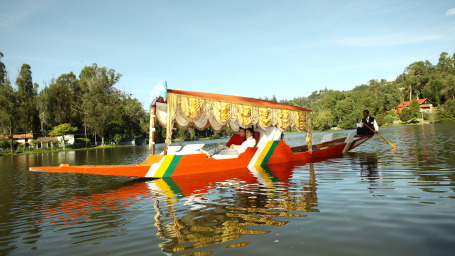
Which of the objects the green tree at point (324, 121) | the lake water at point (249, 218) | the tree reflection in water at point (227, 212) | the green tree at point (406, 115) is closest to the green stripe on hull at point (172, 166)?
the lake water at point (249, 218)

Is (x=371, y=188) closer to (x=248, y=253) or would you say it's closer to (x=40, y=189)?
(x=248, y=253)

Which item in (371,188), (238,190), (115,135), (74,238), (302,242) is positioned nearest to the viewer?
(302,242)

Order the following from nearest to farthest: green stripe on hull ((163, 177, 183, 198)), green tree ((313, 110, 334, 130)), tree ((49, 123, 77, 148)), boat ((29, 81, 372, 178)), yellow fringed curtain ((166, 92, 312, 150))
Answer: green stripe on hull ((163, 177, 183, 198)), boat ((29, 81, 372, 178)), yellow fringed curtain ((166, 92, 312, 150)), tree ((49, 123, 77, 148)), green tree ((313, 110, 334, 130))

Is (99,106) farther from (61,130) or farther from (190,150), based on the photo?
(190,150)

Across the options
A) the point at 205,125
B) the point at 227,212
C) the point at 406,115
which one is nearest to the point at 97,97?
the point at 205,125

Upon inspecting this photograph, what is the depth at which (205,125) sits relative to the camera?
1283 cm

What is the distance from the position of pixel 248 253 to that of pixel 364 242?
146cm

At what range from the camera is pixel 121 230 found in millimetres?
4633

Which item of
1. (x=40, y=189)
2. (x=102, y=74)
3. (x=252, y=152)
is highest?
(x=102, y=74)

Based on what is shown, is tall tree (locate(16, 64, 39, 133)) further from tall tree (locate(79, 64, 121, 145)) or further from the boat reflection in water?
the boat reflection in water

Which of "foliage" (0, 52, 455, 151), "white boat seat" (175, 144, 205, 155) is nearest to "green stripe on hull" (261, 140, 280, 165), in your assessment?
"white boat seat" (175, 144, 205, 155)

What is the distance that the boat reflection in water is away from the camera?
416 cm

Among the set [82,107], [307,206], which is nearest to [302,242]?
[307,206]

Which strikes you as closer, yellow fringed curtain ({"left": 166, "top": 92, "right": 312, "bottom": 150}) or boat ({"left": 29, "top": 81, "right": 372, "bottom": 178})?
boat ({"left": 29, "top": 81, "right": 372, "bottom": 178})
